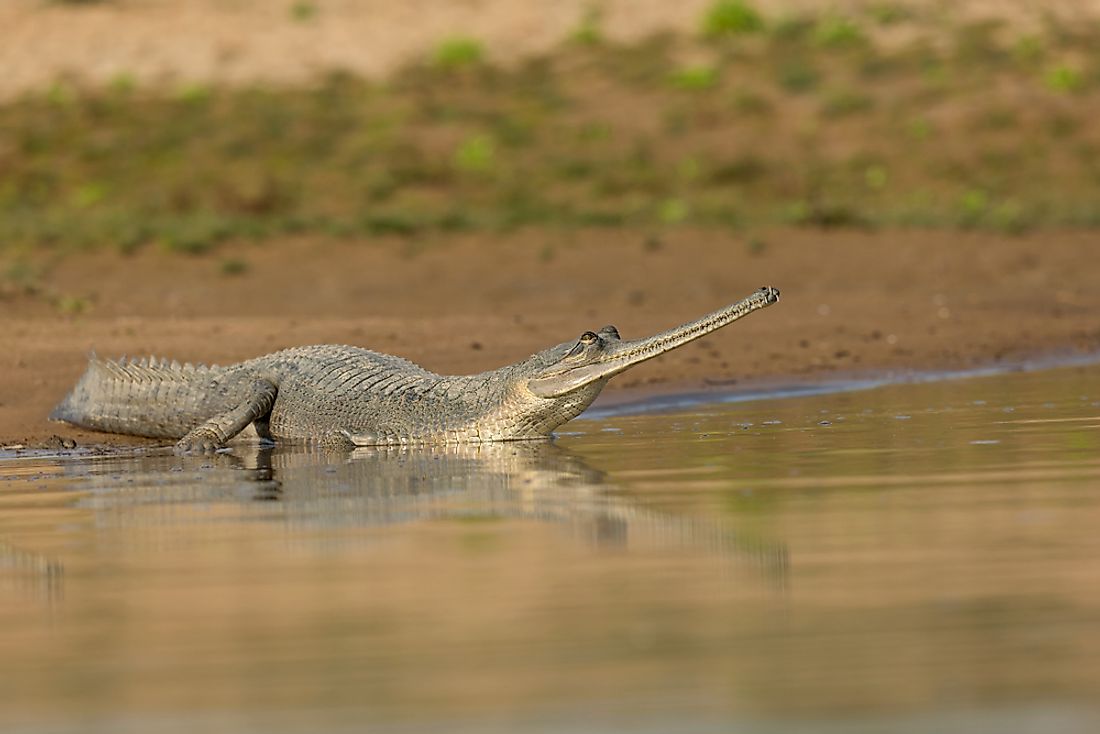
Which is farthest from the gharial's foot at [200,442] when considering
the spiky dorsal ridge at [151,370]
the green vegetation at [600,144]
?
the green vegetation at [600,144]

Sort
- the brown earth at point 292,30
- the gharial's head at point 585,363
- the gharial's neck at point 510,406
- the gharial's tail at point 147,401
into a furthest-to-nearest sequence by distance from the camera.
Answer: the brown earth at point 292,30 → the gharial's tail at point 147,401 → the gharial's neck at point 510,406 → the gharial's head at point 585,363

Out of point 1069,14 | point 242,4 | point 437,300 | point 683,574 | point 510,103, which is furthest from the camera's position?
point 242,4

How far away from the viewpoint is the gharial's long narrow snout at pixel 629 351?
8.52m

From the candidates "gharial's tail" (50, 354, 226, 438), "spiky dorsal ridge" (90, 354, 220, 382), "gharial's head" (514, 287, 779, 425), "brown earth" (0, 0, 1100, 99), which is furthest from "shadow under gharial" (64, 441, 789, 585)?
"brown earth" (0, 0, 1100, 99)

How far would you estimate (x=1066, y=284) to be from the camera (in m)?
17.9

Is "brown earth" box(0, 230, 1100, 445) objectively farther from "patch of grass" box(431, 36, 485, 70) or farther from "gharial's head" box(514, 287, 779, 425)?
"patch of grass" box(431, 36, 485, 70)

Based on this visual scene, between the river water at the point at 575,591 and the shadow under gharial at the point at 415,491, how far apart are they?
0.03 meters

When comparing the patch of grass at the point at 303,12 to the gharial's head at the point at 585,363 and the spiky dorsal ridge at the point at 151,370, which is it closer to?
the spiky dorsal ridge at the point at 151,370

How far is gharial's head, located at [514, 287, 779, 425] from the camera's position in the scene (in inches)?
351

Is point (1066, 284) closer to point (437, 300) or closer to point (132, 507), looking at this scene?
point (437, 300)

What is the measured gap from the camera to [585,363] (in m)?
9.27

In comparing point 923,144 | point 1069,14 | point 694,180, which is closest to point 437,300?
point 694,180

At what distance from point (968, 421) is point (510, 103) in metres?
19.0

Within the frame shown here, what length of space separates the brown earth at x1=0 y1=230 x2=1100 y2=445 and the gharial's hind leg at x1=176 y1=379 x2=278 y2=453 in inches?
24.9
